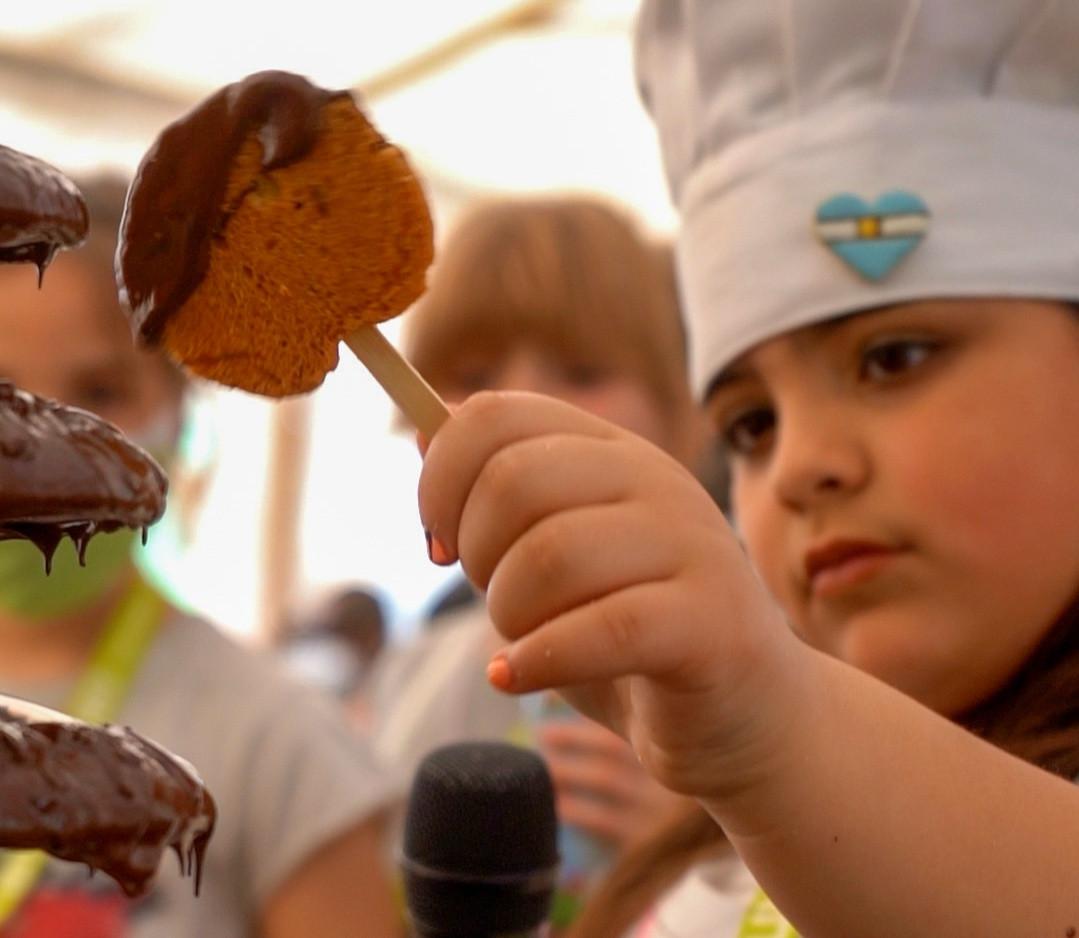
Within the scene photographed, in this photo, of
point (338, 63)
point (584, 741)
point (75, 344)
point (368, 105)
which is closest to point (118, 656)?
point (75, 344)

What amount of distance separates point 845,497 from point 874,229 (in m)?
0.15

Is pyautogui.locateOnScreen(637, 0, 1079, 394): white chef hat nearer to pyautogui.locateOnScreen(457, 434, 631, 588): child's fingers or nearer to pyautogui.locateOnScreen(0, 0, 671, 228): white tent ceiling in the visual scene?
pyautogui.locateOnScreen(457, 434, 631, 588): child's fingers

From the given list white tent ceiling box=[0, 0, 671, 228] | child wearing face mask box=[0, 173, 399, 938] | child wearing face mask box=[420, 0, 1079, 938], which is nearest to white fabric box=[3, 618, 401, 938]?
child wearing face mask box=[0, 173, 399, 938]

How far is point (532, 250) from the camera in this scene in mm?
1466

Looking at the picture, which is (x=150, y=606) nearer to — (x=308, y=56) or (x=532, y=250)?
(x=532, y=250)

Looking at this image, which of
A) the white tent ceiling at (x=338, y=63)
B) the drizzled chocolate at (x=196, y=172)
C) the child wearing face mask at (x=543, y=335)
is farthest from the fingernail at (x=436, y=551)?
the white tent ceiling at (x=338, y=63)

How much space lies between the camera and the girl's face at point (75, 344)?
44.8 inches

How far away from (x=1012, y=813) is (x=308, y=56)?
3398mm

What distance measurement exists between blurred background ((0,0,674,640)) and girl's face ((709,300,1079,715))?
189cm

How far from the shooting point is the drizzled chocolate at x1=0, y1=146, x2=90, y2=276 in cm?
35

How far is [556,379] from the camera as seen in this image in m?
1.41

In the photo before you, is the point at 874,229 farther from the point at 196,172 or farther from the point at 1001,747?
the point at 196,172

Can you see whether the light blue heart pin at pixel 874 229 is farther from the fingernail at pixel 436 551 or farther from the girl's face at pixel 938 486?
the fingernail at pixel 436 551

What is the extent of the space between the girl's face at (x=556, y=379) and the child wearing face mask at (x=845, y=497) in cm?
49
